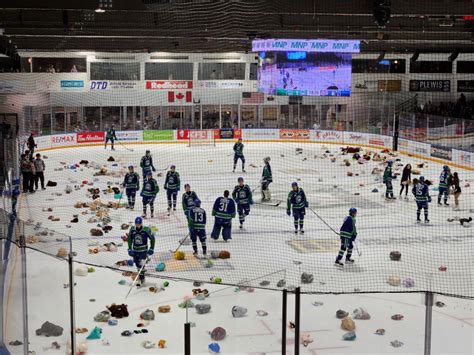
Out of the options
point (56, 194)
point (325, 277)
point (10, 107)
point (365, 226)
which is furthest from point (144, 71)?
point (325, 277)

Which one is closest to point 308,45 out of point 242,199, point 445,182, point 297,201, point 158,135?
point 445,182

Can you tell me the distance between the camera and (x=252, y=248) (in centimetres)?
1278

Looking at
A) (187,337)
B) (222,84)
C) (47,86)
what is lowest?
(187,337)

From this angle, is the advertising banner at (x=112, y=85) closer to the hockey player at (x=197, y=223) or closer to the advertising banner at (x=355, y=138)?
the advertising banner at (x=355, y=138)

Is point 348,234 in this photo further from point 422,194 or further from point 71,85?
point 71,85

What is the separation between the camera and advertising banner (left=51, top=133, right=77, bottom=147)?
30.9m

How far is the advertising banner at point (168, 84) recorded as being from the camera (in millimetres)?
34062

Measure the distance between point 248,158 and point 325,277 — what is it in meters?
17.2

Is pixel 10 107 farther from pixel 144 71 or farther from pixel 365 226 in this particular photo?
pixel 365 226

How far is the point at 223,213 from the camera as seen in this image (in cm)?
1274

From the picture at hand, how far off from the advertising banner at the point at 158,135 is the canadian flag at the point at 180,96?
5.19 ft

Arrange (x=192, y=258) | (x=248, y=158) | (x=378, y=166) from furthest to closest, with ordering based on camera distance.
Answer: (x=248, y=158), (x=378, y=166), (x=192, y=258)

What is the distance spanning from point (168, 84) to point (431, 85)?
1294 cm

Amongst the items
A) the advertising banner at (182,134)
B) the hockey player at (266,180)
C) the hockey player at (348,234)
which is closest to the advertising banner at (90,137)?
the advertising banner at (182,134)
